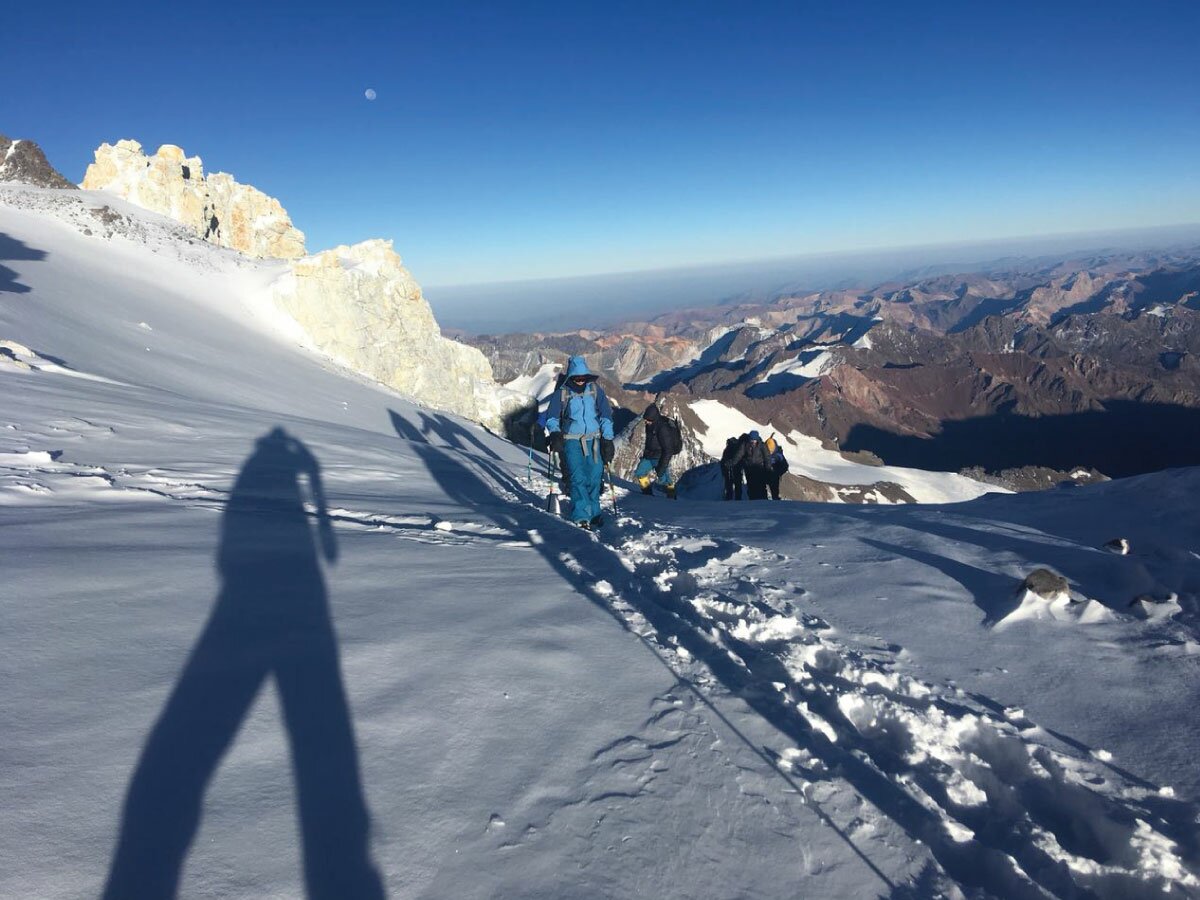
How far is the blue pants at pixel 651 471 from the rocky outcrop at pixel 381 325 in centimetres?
2940

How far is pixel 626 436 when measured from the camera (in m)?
62.8

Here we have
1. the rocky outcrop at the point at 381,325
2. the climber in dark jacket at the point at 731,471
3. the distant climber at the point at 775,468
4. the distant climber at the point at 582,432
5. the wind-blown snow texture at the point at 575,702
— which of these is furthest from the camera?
the rocky outcrop at the point at 381,325

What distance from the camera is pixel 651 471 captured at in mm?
15641

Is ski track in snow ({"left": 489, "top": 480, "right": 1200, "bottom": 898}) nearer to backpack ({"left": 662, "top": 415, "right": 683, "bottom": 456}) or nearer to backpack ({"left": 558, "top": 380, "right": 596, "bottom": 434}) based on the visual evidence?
backpack ({"left": 558, "top": 380, "right": 596, "bottom": 434})

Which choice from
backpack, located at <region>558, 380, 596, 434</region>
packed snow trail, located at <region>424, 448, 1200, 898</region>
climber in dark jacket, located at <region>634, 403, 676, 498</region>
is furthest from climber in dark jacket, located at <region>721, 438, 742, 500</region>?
packed snow trail, located at <region>424, 448, 1200, 898</region>

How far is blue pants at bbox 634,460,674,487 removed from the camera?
15133 millimetres

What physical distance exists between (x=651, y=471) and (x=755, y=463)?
2878 millimetres

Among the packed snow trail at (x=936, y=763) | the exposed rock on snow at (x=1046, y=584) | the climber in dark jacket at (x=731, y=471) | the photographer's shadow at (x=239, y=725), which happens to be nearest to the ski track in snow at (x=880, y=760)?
the packed snow trail at (x=936, y=763)

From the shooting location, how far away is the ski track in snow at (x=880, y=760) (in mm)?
3074

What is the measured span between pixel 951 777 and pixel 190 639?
479 cm

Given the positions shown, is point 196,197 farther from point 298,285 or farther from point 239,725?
point 239,725

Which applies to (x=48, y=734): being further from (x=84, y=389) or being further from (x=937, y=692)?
(x=84, y=389)

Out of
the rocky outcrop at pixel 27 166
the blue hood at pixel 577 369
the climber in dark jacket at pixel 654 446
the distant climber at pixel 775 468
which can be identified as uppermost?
the rocky outcrop at pixel 27 166

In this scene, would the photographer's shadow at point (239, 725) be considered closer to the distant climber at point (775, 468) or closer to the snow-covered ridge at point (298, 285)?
the distant climber at point (775, 468)
